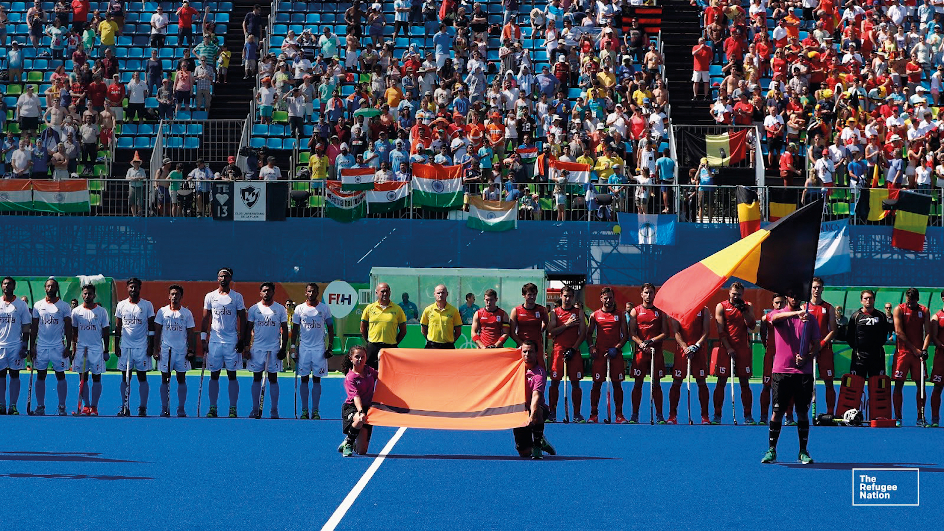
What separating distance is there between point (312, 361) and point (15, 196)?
448 inches

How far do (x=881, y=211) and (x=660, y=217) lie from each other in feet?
14.0

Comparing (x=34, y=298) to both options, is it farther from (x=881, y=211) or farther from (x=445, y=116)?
(x=881, y=211)

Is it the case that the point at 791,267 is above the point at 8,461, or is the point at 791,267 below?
above

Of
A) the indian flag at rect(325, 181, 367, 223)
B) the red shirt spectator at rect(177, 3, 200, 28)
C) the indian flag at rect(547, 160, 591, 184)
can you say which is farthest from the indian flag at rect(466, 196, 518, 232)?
the red shirt spectator at rect(177, 3, 200, 28)

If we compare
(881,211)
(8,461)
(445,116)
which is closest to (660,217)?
(881,211)

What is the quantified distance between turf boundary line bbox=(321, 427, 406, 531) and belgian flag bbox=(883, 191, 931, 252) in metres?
14.0

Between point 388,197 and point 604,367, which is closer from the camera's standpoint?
point 604,367

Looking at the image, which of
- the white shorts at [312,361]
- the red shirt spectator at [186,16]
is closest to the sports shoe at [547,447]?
the white shorts at [312,361]

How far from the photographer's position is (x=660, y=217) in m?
26.6

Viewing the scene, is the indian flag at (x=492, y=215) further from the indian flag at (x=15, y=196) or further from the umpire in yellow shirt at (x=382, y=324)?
A: the umpire in yellow shirt at (x=382, y=324)

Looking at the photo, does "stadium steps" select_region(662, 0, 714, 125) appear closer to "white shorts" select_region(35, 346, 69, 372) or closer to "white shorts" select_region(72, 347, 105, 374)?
"white shorts" select_region(72, 347, 105, 374)

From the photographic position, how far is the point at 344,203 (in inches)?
1067

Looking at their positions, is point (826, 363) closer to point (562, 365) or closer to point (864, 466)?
point (562, 365)

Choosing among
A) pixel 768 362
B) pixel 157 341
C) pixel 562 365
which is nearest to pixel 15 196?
pixel 157 341
